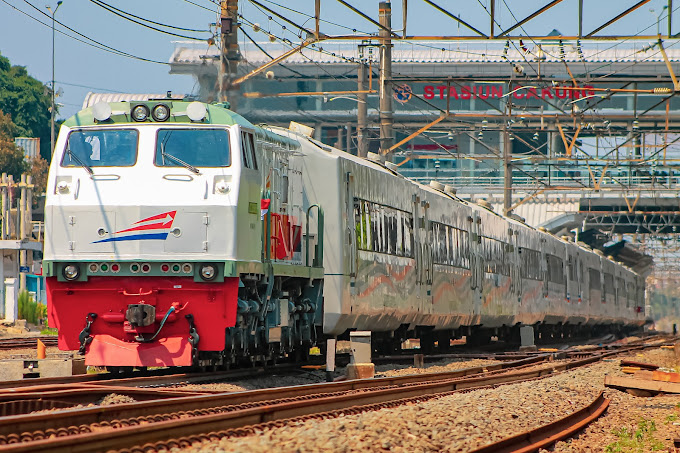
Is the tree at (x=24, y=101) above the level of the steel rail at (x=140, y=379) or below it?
above

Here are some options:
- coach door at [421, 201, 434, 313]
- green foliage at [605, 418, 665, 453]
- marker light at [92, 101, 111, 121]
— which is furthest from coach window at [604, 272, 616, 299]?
marker light at [92, 101, 111, 121]

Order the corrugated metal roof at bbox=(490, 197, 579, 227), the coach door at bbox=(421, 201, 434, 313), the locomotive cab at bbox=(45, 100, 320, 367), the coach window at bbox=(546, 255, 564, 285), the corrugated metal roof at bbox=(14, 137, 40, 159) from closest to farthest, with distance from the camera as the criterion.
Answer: the locomotive cab at bbox=(45, 100, 320, 367) → the coach door at bbox=(421, 201, 434, 313) → the coach window at bbox=(546, 255, 564, 285) → the corrugated metal roof at bbox=(490, 197, 579, 227) → the corrugated metal roof at bbox=(14, 137, 40, 159)

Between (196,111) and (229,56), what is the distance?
8944 mm

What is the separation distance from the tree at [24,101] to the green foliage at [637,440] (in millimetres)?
68860

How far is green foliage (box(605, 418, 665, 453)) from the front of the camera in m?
9.99

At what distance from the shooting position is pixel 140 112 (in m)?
12.9

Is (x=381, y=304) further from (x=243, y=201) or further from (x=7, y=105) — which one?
(x=7, y=105)

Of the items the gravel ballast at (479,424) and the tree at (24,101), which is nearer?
the gravel ballast at (479,424)

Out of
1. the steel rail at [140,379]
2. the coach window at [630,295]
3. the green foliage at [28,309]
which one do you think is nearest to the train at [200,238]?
the steel rail at [140,379]

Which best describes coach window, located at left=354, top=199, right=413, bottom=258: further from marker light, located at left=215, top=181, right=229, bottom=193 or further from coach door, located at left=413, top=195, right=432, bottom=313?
marker light, located at left=215, top=181, right=229, bottom=193

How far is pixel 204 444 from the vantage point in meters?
7.43

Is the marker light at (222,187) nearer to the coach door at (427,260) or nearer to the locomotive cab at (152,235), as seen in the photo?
→ the locomotive cab at (152,235)

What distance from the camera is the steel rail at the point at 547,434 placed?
852 centimetres

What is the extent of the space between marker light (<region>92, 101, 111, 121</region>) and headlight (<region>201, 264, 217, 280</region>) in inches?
94.8
